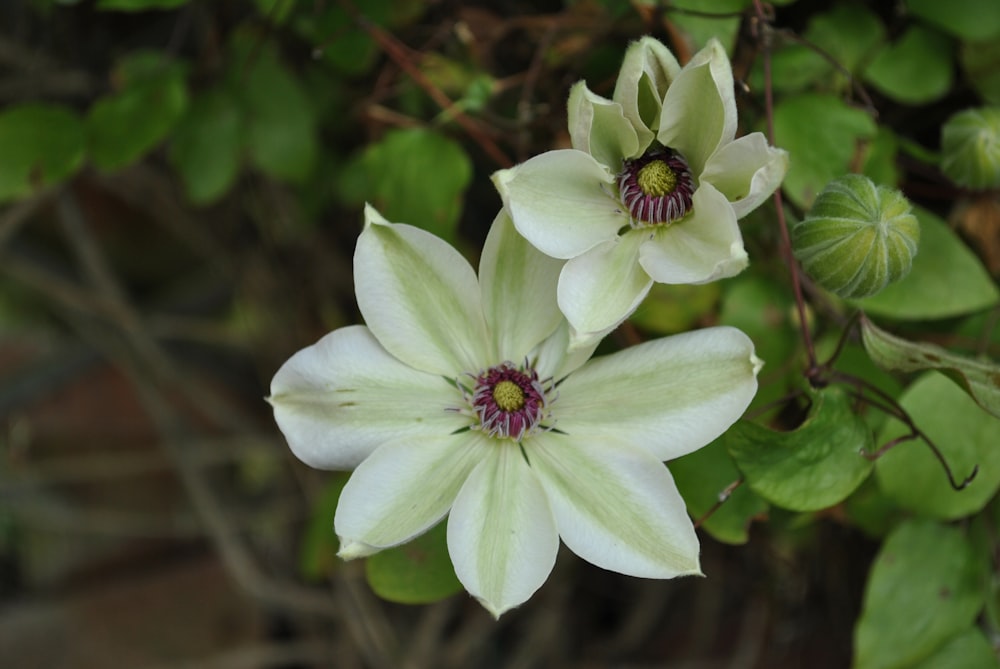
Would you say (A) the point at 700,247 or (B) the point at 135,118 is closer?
(A) the point at 700,247

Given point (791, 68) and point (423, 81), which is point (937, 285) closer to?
point (791, 68)

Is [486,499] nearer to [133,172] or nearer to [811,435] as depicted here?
[811,435]

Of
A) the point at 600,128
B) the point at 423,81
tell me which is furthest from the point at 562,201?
the point at 423,81

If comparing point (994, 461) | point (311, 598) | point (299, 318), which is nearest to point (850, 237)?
point (994, 461)

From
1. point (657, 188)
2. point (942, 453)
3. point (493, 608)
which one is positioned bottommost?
point (942, 453)

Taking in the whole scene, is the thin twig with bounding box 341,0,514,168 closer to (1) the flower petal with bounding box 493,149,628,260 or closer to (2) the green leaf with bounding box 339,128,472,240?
(2) the green leaf with bounding box 339,128,472,240

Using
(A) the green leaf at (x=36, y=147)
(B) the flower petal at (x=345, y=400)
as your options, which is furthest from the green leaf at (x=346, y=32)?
(B) the flower petal at (x=345, y=400)

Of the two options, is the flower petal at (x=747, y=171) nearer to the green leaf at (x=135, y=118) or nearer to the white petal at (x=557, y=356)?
the white petal at (x=557, y=356)
